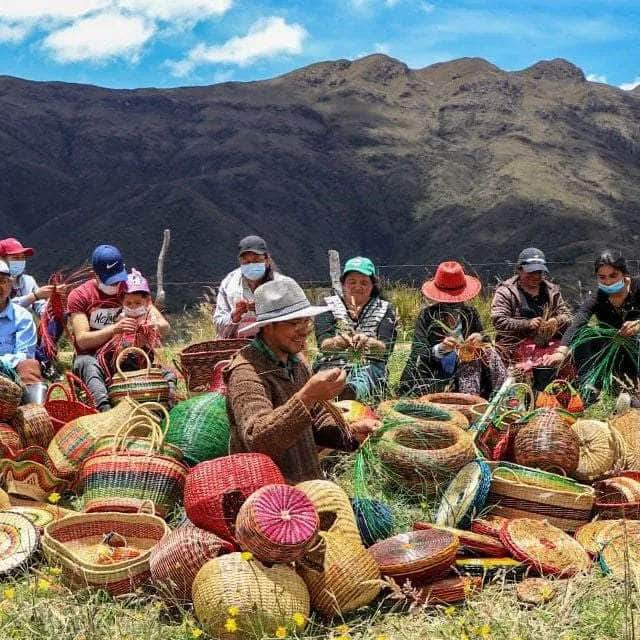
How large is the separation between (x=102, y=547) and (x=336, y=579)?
2.87 feet

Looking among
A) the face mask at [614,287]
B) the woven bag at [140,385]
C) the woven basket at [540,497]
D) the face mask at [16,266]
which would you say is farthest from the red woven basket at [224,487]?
the face mask at [16,266]

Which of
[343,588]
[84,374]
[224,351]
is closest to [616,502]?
[343,588]

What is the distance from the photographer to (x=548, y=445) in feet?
Answer: 11.8

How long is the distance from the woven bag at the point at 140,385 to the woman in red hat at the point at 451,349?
1420mm

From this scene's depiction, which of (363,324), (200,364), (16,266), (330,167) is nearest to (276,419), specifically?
(200,364)

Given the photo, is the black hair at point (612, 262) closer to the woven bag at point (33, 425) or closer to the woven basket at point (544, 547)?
the woven basket at point (544, 547)

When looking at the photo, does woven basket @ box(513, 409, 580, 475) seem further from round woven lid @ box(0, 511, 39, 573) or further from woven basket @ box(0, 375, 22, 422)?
woven basket @ box(0, 375, 22, 422)

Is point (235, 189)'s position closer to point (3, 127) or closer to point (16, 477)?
point (3, 127)

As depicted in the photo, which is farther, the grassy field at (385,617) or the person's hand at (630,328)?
the person's hand at (630,328)

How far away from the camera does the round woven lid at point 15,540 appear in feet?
10.1

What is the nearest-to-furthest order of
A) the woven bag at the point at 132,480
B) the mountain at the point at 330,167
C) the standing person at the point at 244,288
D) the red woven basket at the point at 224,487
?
the red woven basket at the point at 224,487 → the woven bag at the point at 132,480 → the standing person at the point at 244,288 → the mountain at the point at 330,167

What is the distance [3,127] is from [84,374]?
171 ft

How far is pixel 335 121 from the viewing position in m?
56.2

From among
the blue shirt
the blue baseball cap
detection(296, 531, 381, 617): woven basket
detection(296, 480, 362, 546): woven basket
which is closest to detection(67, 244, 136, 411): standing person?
the blue baseball cap
